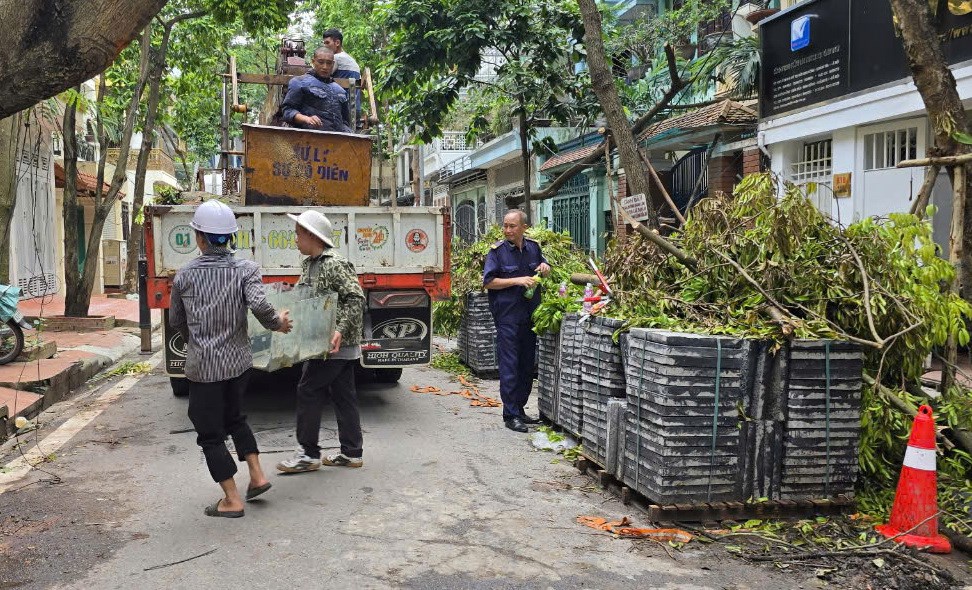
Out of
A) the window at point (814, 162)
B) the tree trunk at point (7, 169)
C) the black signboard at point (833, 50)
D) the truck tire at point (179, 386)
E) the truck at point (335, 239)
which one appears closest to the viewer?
the truck at point (335, 239)

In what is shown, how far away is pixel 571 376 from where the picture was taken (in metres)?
6.35

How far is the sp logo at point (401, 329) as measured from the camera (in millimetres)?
7551

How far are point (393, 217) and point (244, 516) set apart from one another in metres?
3.46

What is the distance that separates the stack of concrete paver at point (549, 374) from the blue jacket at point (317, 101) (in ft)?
11.2

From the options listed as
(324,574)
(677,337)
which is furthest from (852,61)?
(324,574)

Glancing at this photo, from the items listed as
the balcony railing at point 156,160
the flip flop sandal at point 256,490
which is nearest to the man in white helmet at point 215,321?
the flip flop sandal at point 256,490

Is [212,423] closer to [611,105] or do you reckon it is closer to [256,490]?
[256,490]

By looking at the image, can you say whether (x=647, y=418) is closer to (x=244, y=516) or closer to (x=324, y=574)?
(x=324, y=574)

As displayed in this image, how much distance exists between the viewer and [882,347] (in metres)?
4.86

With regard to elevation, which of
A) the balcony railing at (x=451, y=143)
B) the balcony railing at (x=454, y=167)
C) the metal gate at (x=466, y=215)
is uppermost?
the balcony railing at (x=451, y=143)

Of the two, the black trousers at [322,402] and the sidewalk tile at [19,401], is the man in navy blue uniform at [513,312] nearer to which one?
the black trousers at [322,402]

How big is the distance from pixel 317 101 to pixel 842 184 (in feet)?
24.5

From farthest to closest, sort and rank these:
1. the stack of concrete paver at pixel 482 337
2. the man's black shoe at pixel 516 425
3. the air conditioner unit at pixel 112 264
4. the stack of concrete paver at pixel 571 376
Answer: the air conditioner unit at pixel 112 264, the stack of concrete paver at pixel 482 337, the man's black shoe at pixel 516 425, the stack of concrete paver at pixel 571 376

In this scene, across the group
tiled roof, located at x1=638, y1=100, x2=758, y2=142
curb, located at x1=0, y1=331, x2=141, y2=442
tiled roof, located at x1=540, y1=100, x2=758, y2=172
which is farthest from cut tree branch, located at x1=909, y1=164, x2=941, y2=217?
tiled roof, located at x1=638, y1=100, x2=758, y2=142
